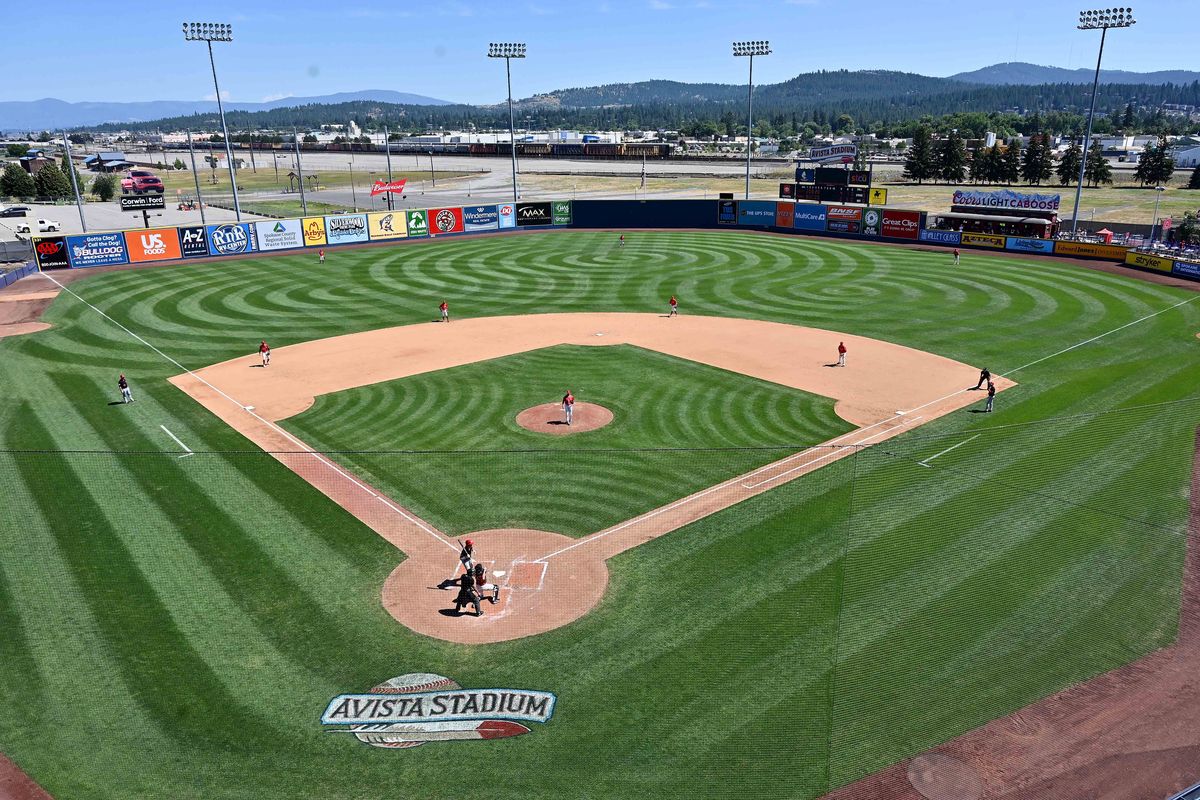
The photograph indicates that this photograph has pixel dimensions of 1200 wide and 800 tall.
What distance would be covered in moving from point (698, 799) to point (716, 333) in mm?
30117

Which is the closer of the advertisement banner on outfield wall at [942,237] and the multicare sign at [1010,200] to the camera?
the multicare sign at [1010,200]

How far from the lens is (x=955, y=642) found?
1580 centimetres

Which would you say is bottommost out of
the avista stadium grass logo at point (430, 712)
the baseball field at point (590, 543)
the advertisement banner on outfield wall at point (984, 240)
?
the avista stadium grass logo at point (430, 712)

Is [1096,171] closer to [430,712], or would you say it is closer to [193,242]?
[193,242]

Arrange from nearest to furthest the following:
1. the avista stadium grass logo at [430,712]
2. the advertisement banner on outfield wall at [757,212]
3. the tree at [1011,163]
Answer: the avista stadium grass logo at [430,712] → the advertisement banner on outfield wall at [757,212] → the tree at [1011,163]

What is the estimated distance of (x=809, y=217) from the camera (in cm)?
7594

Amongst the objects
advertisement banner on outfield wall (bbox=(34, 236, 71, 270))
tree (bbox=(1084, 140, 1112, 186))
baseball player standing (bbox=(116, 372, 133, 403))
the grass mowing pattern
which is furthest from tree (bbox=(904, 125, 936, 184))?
baseball player standing (bbox=(116, 372, 133, 403))

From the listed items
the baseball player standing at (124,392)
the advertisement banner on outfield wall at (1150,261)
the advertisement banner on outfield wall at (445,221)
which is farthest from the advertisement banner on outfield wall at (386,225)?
the advertisement banner on outfield wall at (1150,261)

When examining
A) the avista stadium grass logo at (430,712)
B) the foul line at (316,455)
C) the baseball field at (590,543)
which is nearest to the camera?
the baseball field at (590,543)

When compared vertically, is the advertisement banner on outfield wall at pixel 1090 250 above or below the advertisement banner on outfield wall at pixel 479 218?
below

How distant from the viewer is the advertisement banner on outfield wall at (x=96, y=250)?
59.8 meters

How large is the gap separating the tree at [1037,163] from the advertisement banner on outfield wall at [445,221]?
9527 centimetres

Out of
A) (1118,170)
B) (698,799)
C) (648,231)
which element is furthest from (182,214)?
(1118,170)

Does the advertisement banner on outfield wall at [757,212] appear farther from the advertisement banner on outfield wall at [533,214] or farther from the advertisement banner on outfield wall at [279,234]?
the advertisement banner on outfield wall at [279,234]
